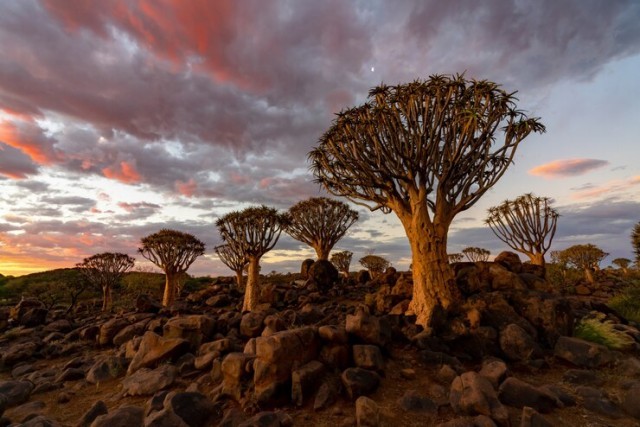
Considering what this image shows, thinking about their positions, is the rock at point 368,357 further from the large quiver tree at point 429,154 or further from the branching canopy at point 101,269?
the branching canopy at point 101,269

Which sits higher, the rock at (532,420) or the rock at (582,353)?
the rock at (582,353)

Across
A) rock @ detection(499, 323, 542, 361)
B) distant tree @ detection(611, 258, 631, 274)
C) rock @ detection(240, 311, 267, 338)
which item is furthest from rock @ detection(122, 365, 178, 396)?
distant tree @ detection(611, 258, 631, 274)

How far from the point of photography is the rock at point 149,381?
306 inches

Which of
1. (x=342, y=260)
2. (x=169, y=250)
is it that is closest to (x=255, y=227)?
(x=169, y=250)

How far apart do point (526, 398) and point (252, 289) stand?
13.8 metres

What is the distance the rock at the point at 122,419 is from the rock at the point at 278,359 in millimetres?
2090

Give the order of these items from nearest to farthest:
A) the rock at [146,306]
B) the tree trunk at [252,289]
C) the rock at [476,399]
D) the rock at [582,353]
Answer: the rock at [476,399], the rock at [582,353], the rock at [146,306], the tree trunk at [252,289]

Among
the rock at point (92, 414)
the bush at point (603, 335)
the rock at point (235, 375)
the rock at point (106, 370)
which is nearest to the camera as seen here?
the rock at point (92, 414)

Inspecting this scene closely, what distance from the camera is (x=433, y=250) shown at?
10969mm

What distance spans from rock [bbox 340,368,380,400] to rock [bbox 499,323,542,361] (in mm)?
3974

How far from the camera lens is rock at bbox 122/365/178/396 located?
776cm

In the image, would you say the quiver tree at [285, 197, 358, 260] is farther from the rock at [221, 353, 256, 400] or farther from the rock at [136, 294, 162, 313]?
the rock at [221, 353, 256, 400]

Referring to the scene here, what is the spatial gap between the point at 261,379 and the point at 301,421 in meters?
1.18

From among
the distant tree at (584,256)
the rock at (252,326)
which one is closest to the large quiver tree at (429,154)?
the rock at (252,326)
